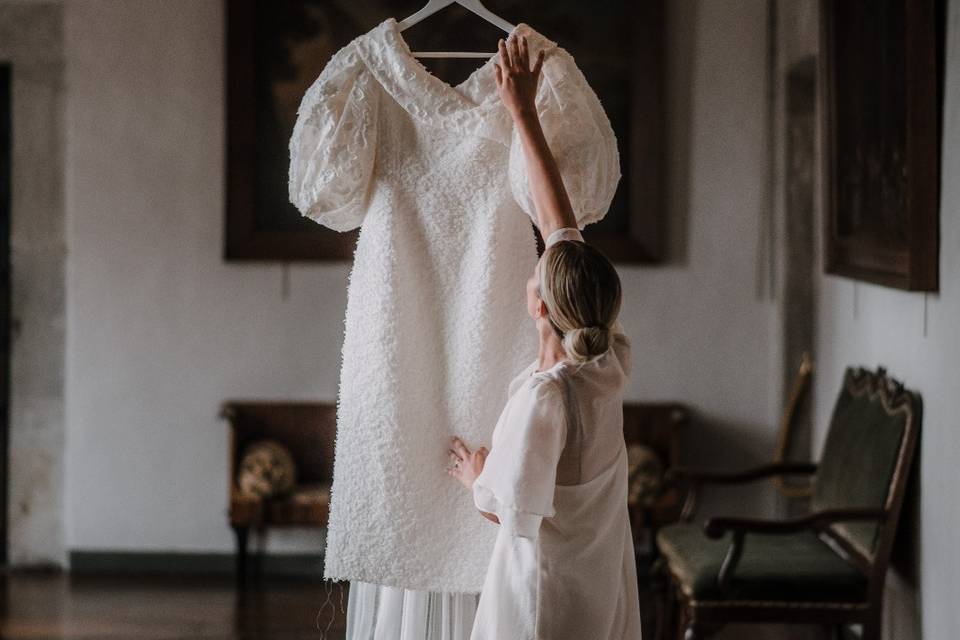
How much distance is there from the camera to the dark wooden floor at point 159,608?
16.3 feet

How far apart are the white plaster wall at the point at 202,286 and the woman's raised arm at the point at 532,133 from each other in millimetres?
3566

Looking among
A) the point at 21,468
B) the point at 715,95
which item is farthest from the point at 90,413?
the point at 715,95

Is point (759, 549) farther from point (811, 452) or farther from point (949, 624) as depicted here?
point (811, 452)

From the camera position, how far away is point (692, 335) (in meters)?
5.85

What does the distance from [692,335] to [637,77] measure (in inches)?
47.0

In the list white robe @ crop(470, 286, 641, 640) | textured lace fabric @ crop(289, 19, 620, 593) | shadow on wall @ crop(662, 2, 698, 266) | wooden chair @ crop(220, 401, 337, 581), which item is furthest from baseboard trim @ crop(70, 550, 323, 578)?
white robe @ crop(470, 286, 641, 640)

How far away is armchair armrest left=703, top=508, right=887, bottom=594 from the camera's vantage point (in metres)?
3.62

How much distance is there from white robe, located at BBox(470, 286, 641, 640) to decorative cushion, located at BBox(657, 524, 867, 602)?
56.7 inches

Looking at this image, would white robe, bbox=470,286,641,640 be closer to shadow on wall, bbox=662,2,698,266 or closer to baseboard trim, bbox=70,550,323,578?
shadow on wall, bbox=662,2,698,266

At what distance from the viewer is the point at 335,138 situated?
242cm

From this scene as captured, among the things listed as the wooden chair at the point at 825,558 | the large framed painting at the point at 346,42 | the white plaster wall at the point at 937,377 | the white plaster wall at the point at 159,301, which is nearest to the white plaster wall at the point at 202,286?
the white plaster wall at the point at 159,301

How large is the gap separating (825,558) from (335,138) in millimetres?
2232

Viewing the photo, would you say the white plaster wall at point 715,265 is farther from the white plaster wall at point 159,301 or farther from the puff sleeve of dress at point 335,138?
the puff sleeve of dress at point 335,138

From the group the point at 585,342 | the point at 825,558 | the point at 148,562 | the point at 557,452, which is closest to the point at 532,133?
the point at 585,342
